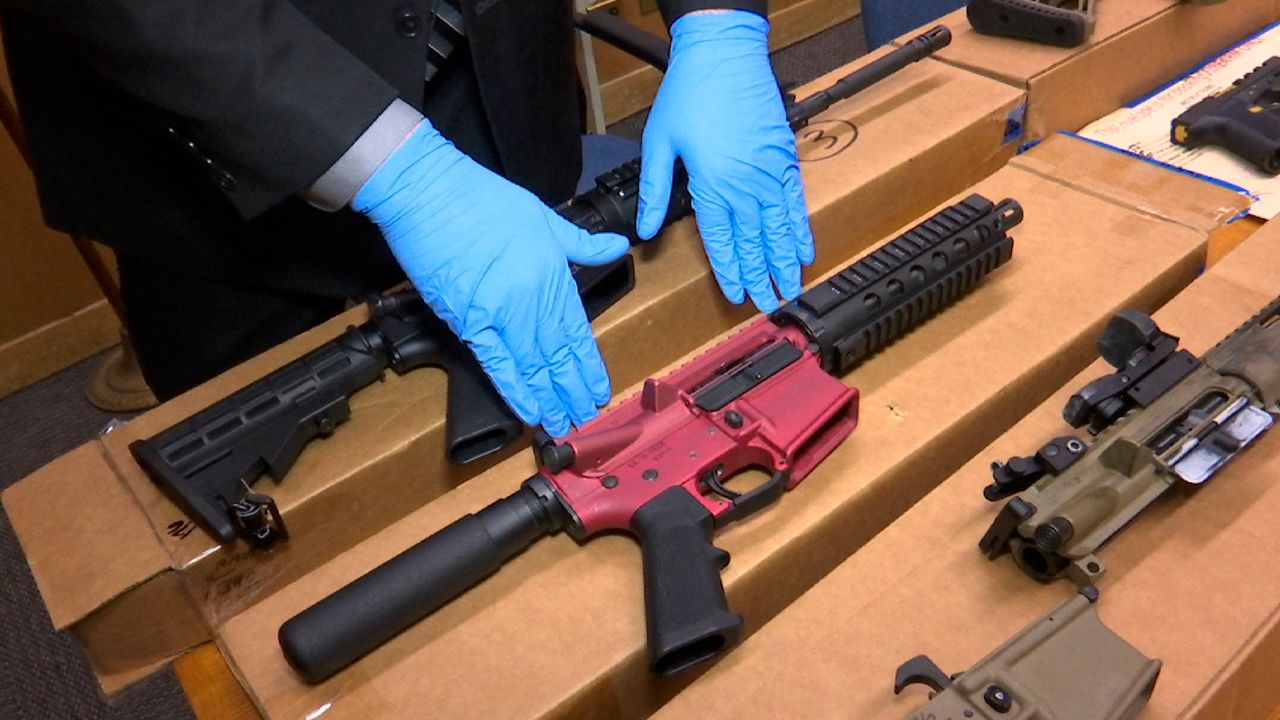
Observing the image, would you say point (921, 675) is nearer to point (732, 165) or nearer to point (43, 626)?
point (732, 165)

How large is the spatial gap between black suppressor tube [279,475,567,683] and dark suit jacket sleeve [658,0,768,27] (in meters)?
0.66

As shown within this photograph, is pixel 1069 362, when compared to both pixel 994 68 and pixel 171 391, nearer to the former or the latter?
pixel 994 68

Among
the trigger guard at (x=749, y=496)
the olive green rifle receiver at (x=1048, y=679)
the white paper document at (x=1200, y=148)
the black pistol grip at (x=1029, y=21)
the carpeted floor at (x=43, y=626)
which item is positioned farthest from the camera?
the carpeted floor at (x=43, y=626)

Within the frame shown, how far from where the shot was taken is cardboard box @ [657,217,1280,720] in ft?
2.33

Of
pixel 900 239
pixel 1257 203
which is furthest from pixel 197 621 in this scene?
pixel 1257 203

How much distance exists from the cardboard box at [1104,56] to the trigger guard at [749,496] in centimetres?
79

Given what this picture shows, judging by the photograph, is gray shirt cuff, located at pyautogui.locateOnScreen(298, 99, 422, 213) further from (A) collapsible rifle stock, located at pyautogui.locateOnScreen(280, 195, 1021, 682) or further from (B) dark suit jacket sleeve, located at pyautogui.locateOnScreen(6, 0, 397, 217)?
(A) collapsible rifle stock, located at pyautogui.locateOnScreen(280, 195, 1021, 682)

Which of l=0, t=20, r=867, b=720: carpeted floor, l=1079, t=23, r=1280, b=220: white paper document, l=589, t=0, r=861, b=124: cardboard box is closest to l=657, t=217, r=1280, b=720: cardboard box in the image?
l=1079, t=23, r=1280, b=220: white paper document

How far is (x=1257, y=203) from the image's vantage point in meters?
1.18

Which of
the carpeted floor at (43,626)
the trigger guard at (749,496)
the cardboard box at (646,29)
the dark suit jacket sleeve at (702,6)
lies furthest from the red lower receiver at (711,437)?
the cardboard box at (646,29)

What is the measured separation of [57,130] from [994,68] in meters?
1.25

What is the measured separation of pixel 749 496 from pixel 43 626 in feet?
5.32

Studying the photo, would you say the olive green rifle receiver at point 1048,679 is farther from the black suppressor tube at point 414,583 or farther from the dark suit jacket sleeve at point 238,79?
the dark suit jacket sleeve at point 238,79

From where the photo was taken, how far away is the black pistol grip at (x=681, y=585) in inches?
28.6
